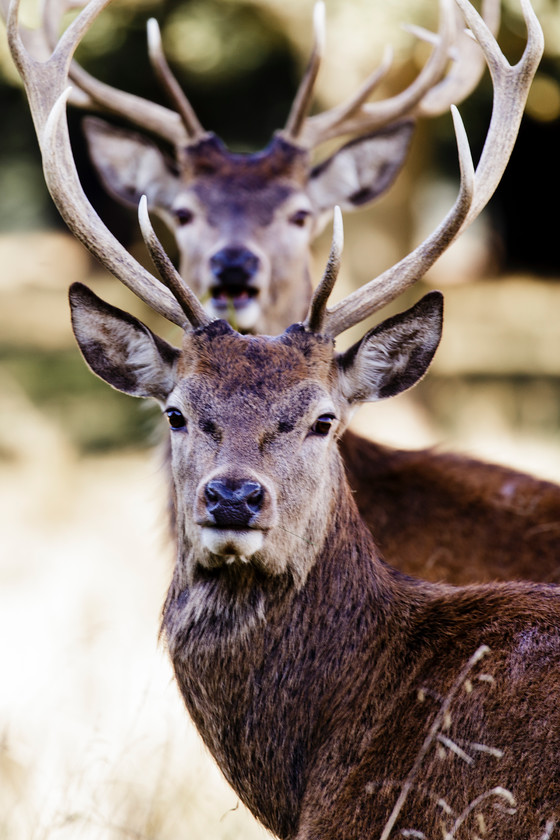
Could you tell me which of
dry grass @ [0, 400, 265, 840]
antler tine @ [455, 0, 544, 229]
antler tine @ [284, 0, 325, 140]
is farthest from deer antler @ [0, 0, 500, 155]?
antler tine @ [455, 0, 544, 229]

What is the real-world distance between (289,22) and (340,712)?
32.5 feet

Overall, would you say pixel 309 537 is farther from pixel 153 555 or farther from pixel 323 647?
pixel 153 555

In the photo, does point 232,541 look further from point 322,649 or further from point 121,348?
point 121,348

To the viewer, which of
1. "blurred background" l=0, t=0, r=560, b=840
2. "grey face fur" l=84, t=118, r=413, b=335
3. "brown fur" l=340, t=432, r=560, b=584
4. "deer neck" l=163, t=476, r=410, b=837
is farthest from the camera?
"grey face fur" l=84, t=118, r=413, b=335

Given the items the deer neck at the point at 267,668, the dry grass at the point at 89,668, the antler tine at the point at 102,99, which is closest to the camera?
the deer neck at the point at 267,668

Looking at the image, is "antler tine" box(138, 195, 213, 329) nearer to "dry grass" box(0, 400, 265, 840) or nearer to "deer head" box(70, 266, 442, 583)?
"deer head" box(70, 266, 442, 583)

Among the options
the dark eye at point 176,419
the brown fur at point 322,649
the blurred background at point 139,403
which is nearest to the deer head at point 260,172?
the blurred background at point 139,403

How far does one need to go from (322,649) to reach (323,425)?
71 centimetres

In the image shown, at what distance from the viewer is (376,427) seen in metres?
12.0

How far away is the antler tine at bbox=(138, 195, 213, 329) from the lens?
3.77 metres

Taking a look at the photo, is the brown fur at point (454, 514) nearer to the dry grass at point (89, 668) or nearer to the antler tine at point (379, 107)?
the dry grass at point (89, 668)

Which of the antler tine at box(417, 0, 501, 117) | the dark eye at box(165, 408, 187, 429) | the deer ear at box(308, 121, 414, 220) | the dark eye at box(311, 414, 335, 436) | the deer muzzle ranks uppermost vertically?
the antler tine at box(417, 0, 501, 117)

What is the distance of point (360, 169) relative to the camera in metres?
7.29

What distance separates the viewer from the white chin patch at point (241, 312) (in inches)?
244
